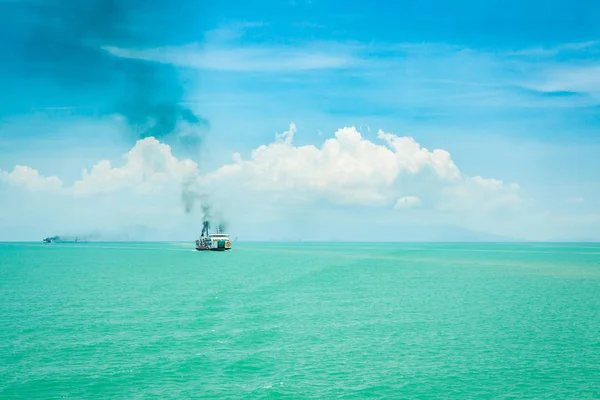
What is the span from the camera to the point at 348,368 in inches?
1485

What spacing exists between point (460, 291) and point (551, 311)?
23.8m

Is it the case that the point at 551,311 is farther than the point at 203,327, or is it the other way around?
the point at 551,311

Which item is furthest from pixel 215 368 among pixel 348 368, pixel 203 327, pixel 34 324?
pixel 34 324

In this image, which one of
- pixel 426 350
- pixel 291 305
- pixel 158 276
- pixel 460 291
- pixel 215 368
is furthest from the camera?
pixel 158 276

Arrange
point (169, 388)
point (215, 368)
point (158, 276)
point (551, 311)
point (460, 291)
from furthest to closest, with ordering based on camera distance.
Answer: point (158, 276)
point (460, 291)
point (551, 311)
point (215, 368)
point (169, 388)

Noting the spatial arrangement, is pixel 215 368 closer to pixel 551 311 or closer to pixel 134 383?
pixel 134 383

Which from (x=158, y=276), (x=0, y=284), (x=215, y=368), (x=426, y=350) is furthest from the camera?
(x=158, y=276)

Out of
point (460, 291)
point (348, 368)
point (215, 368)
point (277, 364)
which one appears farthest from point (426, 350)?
point (460, 291)

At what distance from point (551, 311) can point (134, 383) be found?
51877 millimetres

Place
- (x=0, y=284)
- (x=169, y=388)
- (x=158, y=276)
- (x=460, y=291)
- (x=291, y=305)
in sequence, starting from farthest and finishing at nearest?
(x=158, y=276) < (x=0, y=284) < (x=460, y=291) < (x=291, y=305) < (x=169, y=388)

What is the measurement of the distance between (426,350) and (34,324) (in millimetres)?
40257

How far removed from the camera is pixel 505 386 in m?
33.8

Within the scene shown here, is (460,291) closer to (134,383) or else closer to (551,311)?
(551,311)

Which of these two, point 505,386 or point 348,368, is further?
point 348,368
